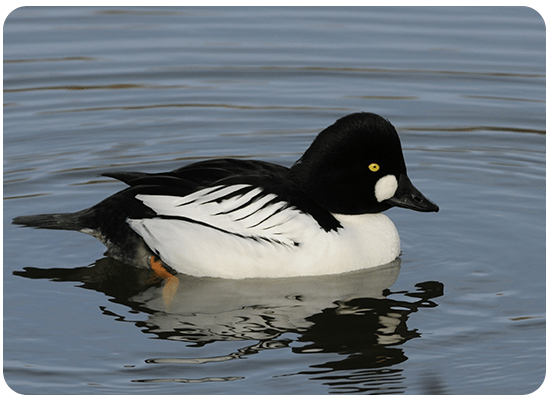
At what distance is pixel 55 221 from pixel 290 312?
2581 millimetres

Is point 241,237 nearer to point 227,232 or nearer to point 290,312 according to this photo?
point 227,232

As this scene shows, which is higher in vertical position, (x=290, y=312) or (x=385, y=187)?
(x=385, y=187)

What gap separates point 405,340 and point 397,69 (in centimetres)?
732

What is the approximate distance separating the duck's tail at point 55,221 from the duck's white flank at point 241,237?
2.21 ft

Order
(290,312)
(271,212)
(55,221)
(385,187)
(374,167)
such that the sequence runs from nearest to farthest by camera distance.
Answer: (290,312) → (271,212) → (374,167) → (385,187) → (55,221)

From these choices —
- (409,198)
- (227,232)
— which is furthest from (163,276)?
(409,198)

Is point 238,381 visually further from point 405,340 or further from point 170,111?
point 170,111

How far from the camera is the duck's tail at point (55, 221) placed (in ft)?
27.3

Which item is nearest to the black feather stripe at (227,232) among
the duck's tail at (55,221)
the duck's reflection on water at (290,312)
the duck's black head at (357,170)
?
the duck's reflection on water at (290,312)

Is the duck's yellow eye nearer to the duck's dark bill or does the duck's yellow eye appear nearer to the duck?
the duck

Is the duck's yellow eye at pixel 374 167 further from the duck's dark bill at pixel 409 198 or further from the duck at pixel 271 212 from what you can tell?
the duck's dark bill at pixel 409 198

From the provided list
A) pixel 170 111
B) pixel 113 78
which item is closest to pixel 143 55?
pixel 113 78

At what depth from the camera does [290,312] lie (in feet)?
23.8

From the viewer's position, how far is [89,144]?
11133 millimetres
